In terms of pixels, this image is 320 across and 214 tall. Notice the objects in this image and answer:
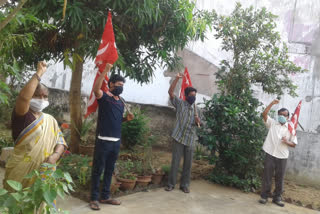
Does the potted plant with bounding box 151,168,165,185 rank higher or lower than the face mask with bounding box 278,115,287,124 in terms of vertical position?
lower

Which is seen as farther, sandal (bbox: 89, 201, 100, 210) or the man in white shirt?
the man in white shirt

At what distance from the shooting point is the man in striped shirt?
17.0 ft

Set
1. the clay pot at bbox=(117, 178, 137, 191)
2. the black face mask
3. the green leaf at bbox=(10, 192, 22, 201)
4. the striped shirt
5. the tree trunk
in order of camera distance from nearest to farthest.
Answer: the green leaf at bbox=(10, 192, 22, 201) → the black face mask → the clay pot at bbox=(117, 178, 137, 191) → the striped shirt → the tree trunk

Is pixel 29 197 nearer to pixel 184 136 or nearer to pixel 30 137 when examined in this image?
pixel 30 137

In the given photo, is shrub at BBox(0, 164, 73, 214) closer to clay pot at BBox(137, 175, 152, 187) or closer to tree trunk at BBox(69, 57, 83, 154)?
clay pot at BBox(137, 175, 152, 187)

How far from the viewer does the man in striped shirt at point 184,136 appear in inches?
204

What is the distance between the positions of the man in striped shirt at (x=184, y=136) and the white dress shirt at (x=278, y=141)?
1.25m

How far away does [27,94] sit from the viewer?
221 cm

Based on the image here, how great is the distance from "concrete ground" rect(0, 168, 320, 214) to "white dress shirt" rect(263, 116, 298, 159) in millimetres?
863

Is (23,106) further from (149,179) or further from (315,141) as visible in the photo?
(315,141)

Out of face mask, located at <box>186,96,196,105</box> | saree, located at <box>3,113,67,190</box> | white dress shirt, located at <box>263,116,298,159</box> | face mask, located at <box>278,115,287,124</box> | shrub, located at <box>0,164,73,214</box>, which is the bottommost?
shrub, located at <box>0,164,73,214</box>

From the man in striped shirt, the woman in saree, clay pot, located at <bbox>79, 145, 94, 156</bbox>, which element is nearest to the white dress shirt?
the man in striped shirt

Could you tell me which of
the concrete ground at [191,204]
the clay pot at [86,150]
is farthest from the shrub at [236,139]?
the clay pot at [86,150]

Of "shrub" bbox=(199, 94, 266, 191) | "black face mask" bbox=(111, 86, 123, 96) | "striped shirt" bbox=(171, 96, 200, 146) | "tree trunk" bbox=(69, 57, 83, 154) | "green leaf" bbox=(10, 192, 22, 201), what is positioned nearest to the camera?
"green leaf" bbox=(10, 192, 22, 201)
